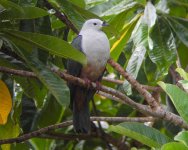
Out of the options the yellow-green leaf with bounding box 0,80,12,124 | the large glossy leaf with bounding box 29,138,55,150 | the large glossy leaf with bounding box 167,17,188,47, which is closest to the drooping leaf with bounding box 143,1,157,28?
the large glossy leaf with bounding box 167,17,188,47

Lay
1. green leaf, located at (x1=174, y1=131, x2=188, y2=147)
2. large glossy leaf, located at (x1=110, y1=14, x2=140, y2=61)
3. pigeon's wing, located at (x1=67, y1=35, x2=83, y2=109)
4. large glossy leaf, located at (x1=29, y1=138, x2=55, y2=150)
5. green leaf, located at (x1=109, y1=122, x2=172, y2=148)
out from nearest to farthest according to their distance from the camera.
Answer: green leaf, located at (x1=174, y1=131, x2=188, y2=147) → green leaf, located at (x1=109, y1=122, x2=172, y2=148) → pigeon's wing, located at (x1=67, y1=35, x2=83, y2=109) → large glossy leaf, located at (x1=110, y1=14, x2=140, y2=61) → large glossy leaf, located at (x1=29, y1=138, x2=55, y2=150)

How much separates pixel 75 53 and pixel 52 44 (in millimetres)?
113

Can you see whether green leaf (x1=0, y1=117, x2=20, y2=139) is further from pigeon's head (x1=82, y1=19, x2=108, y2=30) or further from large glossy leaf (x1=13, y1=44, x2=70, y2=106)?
pigeon's head (x1=82, y1=19, x2=108, y2=30)

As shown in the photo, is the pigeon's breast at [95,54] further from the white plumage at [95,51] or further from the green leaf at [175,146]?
the green leaf at [175,146]

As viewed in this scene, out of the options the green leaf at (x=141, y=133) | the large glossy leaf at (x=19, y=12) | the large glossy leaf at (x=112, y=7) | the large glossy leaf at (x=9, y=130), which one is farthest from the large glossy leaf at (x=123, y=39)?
the green leaf at (x=141, y=133)

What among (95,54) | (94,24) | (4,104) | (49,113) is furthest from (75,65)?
(4,104)

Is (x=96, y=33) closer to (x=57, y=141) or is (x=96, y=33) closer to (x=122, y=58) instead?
(x=122, y=58)

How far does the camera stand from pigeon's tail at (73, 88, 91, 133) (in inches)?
113

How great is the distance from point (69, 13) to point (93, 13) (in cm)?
29

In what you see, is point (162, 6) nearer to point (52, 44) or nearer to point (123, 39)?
point (123, 39)

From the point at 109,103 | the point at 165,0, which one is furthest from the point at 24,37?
the point at 109,103

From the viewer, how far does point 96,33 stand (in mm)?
3131

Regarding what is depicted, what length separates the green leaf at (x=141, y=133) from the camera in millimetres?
2102

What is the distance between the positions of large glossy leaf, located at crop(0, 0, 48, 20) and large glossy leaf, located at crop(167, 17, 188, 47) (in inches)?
38.3
